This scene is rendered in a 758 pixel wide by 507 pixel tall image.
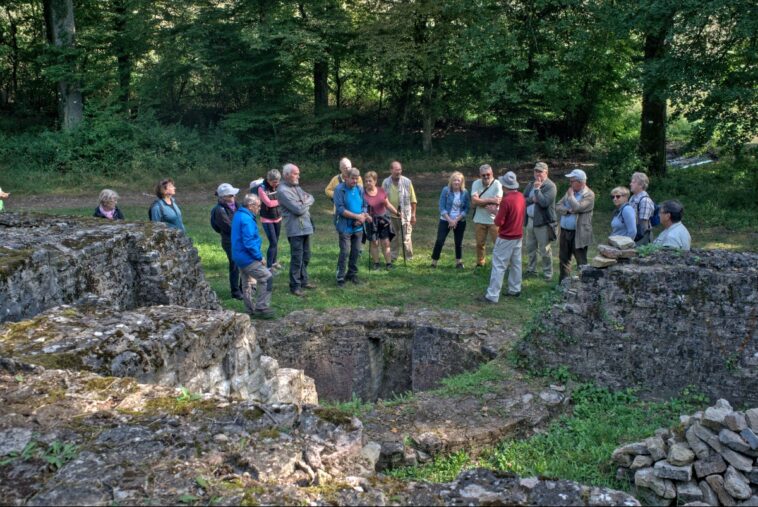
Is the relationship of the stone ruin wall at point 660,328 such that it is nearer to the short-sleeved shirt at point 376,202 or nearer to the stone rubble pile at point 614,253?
the stone rubble pile at point 614,253

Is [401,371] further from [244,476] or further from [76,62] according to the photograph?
[76,62]

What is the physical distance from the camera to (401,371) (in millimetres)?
9711

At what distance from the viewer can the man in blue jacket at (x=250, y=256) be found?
9.41 m

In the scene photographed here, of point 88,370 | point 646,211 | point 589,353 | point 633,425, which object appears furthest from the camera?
point 646,211

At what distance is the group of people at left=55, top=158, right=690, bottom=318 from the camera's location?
9609 mm

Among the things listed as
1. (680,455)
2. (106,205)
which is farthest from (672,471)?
(106,205)

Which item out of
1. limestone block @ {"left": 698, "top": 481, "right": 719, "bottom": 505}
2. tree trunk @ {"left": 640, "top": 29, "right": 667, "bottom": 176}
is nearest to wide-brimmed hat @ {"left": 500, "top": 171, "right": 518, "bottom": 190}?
limestone block @ {"left": 698, "top": 481, "right": 719, "bottom": 505}

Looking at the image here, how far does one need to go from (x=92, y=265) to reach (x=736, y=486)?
21.4ft

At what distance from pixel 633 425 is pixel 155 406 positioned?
450cm

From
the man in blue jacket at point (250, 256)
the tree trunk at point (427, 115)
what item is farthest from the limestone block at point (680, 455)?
the tree trunk at point (427, 115)

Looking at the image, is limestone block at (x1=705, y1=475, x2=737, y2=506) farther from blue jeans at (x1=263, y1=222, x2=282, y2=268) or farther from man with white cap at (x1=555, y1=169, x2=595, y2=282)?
blue jeans at (x1=263, y1=222, x2=282, y2=268)

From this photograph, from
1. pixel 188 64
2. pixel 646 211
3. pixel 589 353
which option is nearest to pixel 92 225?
pixel 589 353

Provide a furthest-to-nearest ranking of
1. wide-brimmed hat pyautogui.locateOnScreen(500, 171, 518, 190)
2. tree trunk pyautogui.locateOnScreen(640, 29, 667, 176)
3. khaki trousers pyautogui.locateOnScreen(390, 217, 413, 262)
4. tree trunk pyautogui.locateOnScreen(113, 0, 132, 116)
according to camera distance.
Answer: tree trunk pyautogui.locateOnScreen(113, 0, 132, 116), tree trunk pyautogui.locateOnScreen(640, 29, 667, 176), khaki trousers pyautogui.locateOnScreen(390, 217, 413, 262), wide-brimmed hat pyautogui.locateOnScreen(500, 171, 518, 190)

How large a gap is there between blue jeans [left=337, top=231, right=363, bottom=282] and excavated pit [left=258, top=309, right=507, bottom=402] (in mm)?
1699
